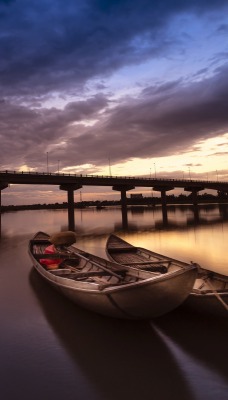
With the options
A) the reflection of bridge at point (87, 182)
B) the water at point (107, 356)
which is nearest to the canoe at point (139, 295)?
the water at point (107, 356)

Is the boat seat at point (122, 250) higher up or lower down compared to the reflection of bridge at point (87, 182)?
lower down

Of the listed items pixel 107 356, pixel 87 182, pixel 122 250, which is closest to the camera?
pixel 107 356

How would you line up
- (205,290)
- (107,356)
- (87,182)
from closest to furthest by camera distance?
1. (107,356)
2. (205,290)
3. (87,182)

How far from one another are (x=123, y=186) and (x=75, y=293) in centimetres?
6866

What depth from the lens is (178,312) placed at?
30.6 ft

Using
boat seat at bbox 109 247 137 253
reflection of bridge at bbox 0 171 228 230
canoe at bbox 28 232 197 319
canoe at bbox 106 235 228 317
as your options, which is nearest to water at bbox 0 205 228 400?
canoe at bbox 106 235 228 317

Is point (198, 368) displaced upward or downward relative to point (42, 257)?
downward

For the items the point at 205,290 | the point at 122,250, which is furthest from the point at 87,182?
the point at 205,290

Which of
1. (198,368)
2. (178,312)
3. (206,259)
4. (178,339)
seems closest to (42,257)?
(178,312)

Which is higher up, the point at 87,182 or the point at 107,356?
the point at 87,182

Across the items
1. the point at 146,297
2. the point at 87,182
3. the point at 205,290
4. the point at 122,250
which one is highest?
Result: the point at 87,182

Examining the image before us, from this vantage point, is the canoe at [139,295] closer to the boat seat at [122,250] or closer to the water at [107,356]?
the water at [107,356]

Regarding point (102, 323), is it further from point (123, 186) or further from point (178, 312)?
point (123, 186)

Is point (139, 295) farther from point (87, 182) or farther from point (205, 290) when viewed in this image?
point (87, 182)
